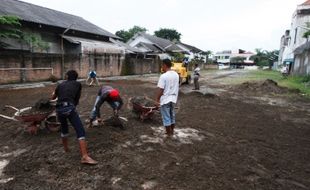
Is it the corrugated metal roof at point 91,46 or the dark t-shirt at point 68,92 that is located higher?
the corrugated metal roof at point 91,46

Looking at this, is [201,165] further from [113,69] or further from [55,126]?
[113,69]

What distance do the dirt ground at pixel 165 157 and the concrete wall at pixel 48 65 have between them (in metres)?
11.0

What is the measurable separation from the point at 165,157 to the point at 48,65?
17579 millimetres

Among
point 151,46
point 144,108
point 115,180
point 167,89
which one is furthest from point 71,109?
point 151,46

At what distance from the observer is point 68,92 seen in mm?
4711

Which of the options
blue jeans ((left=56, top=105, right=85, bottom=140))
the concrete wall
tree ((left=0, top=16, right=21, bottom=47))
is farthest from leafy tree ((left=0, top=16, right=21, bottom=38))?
blue jeans ((left=56, top=105, right=85, bottom=140))

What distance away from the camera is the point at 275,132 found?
7.45 meters

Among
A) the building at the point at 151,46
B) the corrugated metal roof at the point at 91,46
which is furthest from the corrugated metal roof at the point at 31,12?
the building at the point at 151,46

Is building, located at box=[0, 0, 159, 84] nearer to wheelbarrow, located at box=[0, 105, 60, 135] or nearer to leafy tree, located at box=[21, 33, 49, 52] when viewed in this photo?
leafy tree, located at box=[21, 33, 49, 52]

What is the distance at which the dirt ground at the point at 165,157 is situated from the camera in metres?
4.15

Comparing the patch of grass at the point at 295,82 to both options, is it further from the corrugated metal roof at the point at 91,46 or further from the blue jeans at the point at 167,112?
the corrugated metal roof at the point at 91,46

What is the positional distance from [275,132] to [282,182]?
11.2 ft

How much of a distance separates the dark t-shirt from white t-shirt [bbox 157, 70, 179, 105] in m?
2.02

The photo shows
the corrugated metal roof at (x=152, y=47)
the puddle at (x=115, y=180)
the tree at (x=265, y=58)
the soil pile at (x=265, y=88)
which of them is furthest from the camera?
the tree at (x=265, y=58)
